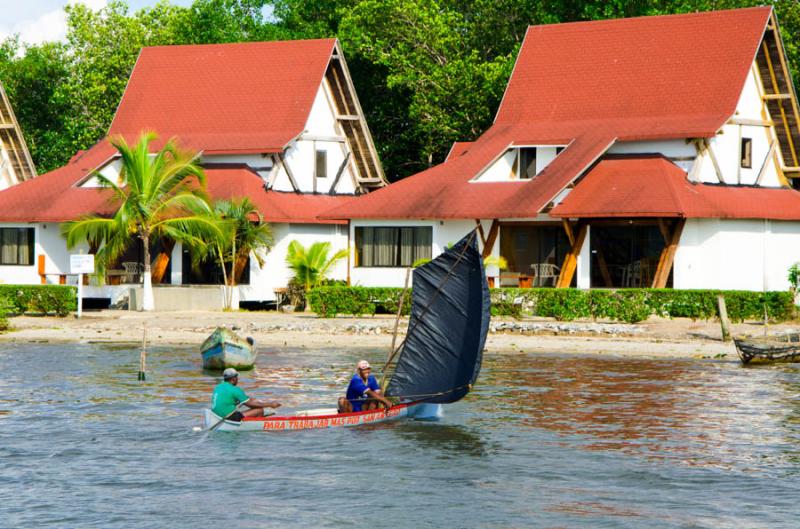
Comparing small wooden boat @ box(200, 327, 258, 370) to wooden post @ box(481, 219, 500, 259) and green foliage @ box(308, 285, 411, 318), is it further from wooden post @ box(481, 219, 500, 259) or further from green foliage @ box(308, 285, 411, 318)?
wooden post @ box(481, 219, 500, 259)

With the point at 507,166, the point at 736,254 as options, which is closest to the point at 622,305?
the point at 736,254

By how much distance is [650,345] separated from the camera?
3803 cm

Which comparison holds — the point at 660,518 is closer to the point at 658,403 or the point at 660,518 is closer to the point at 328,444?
the point at 328,444

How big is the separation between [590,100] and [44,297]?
21450 millimetres

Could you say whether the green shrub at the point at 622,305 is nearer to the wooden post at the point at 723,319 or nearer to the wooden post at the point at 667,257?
the wooden post at the point at 723,319

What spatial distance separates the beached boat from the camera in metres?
27.1

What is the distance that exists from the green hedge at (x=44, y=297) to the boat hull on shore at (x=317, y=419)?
22.1 meters

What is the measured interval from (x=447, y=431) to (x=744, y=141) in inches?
1028

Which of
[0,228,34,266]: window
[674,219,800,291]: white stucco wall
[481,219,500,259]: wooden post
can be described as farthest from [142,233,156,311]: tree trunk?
[674,219,800,291]: white stucco wall

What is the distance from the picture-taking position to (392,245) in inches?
1949

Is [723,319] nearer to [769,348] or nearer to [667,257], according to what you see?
[769,348]

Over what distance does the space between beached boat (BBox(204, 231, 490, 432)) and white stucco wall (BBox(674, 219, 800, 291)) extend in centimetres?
1881

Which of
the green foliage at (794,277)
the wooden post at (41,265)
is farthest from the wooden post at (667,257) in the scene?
the wooden post at (41,265)

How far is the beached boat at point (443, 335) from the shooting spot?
27.1 m
